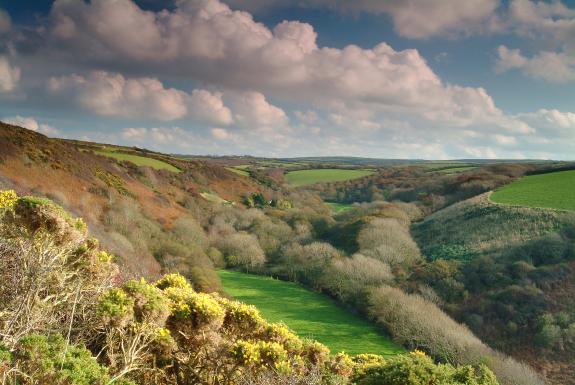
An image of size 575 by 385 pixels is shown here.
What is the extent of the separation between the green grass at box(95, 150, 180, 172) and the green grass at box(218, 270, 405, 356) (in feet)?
163

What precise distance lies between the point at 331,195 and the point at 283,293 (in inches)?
4036

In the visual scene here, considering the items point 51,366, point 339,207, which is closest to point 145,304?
point 51,366

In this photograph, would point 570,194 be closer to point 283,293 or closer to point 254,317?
point 283,293

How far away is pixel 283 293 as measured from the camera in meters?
44.1

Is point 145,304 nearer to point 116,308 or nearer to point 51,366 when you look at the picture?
point 116,308

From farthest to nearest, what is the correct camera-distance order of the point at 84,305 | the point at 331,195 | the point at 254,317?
the point at 331,195, the point at 254,317, the point at 84,305

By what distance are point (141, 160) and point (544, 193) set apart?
264 ft

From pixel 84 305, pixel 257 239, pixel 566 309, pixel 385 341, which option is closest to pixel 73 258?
pixel 84 305

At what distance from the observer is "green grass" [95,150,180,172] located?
292 feet

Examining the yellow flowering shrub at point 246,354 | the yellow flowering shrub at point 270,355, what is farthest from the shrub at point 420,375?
the yellow flowering shrub at point 246,354

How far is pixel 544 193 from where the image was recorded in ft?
198

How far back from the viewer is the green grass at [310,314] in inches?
1213

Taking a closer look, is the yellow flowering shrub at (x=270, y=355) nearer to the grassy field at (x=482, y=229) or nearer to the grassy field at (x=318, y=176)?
the grassy field at (x=482, y=229)

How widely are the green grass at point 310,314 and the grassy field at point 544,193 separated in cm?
3306
